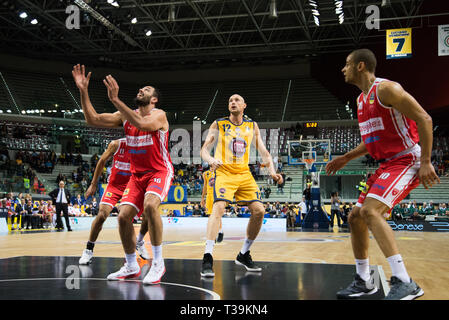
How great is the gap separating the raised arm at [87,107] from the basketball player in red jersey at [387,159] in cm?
228

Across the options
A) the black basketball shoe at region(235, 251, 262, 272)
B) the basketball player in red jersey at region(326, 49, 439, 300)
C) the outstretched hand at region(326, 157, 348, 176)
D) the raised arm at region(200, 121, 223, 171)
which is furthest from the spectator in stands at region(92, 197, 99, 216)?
the basketball player in red jersey at region(326, 49, 439, 300)

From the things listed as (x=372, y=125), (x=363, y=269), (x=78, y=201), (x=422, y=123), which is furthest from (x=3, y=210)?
(x=422, y=123)

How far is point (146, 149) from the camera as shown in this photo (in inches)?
175

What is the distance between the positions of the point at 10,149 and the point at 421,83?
75.4 feet

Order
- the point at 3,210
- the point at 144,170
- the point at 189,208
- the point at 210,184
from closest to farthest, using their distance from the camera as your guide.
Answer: the point at 144,170
the point at 210,184
the point at 3,210
the point at 189,208

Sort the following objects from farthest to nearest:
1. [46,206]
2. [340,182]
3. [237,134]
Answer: [340,182] → [46,206] → [237,134]

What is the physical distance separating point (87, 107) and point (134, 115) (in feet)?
1.64

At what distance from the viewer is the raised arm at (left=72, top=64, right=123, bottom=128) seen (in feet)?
13.4

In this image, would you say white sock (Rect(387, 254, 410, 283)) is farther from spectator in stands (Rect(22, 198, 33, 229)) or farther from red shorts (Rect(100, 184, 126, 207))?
spectator in stands (Rect(22, 198, 33, 229))

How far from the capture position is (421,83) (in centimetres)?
2267

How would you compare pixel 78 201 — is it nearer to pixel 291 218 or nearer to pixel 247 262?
pixel 291 218

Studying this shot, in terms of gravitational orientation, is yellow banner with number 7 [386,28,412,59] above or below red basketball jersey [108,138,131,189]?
above
